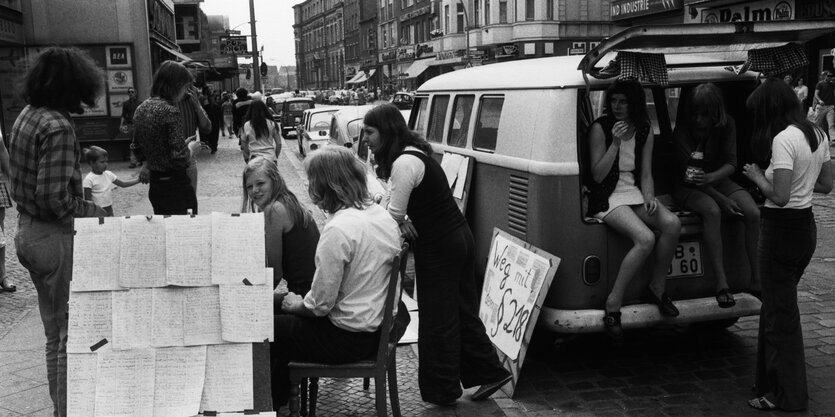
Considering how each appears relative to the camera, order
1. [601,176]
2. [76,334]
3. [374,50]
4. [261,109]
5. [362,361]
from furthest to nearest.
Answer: [374,50] → [261,109] → [601,176] → [362,361] → [76,334]

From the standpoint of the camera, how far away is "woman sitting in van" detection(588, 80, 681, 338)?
4816mm

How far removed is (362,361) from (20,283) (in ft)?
17.7

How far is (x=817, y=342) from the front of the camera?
571 cm

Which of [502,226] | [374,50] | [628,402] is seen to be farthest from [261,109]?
[374,50]

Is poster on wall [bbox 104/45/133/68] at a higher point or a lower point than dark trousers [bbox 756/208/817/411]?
higher

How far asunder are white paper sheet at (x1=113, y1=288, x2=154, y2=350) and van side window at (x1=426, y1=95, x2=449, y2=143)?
4031mm

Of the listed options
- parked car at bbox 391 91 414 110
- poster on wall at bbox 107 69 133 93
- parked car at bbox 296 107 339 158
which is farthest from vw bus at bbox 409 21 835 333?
parked car at bbox 391 91 414 110

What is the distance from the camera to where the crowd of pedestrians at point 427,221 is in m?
Answer: 3.93

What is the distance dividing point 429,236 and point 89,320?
200cm

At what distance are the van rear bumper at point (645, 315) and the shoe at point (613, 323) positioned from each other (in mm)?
32

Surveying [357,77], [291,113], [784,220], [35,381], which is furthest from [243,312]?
[357,77]

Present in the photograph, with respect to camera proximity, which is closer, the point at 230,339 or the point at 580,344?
the point at 230,339

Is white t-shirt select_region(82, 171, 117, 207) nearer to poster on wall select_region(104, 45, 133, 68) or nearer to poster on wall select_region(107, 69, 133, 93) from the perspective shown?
poster on wall select_region(107, 69, 133, 93)

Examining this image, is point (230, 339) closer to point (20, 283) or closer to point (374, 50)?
point (20, 283)
